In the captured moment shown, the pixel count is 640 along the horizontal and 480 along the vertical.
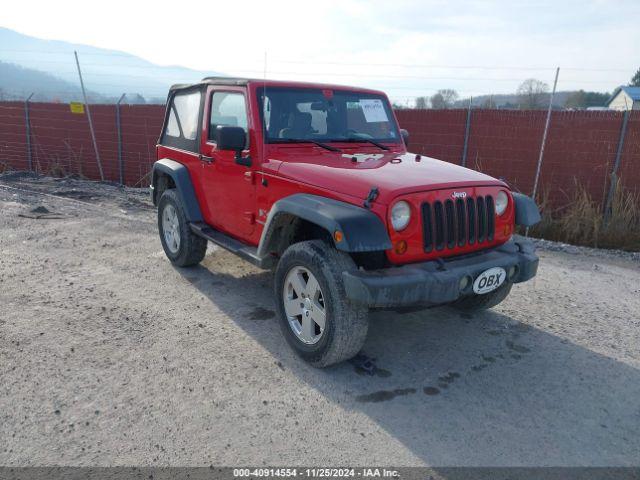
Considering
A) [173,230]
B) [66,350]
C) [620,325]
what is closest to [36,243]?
[173,230]

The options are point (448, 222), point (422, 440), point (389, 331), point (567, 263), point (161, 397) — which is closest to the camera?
point (422, 440)

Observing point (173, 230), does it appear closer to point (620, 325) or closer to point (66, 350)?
point (66, 350)

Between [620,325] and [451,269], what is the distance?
7.34ft

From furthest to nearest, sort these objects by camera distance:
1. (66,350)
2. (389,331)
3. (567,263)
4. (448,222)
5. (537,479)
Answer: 1. (567,263)
2. (389,331)
3. (66,350)
4. (448,222)
5. (537,479)

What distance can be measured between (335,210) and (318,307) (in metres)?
0.71

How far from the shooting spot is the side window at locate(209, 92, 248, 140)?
4324 millimetres

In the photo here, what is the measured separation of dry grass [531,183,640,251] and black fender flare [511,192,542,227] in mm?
4171

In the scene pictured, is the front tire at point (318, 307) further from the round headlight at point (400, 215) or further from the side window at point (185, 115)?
the side window at point (185, 115)

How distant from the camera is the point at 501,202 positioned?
12.2ft

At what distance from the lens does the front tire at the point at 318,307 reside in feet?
10.4

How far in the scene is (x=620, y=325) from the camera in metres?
4.35

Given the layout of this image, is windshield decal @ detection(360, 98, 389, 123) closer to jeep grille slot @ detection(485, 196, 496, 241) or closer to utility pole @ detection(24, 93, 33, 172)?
jeep grille slot @ detection(485, 196, 496, 241)

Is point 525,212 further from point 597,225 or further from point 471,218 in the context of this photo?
point 597,225

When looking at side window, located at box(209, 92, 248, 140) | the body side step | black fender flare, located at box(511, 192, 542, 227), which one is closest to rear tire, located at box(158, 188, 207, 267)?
the body side step
